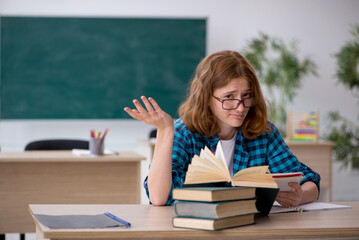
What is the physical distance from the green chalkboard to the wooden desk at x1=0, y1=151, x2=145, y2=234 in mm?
2341

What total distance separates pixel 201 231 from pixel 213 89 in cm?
72

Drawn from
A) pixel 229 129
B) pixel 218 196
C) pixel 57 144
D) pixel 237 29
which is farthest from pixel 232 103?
pixel 237 29

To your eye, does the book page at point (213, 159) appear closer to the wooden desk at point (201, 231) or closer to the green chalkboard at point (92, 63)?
the wooden desk at point (201, 231)

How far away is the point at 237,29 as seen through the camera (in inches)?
227

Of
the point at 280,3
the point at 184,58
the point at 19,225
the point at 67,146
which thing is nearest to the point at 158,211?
the point at 19,225

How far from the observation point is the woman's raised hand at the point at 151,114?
146 centimetres

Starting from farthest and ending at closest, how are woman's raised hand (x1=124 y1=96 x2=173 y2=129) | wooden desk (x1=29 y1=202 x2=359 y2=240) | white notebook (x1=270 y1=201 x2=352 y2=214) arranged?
1. white notebook (x1=270 y1=201 x2=352 y2=214)
2. woman's raised hand (x1=124 y1=96 x2=173 y2=129)
3. wooden desk (x1=29 y1=202 x2=359 y2=240)

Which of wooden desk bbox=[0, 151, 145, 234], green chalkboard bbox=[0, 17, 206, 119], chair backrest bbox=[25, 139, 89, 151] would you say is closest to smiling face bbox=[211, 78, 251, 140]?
wooden desk bbox=[0, 151, 145, 234]

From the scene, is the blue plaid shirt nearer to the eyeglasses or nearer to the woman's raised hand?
the eyeglasses

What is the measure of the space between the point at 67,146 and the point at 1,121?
2195 mm

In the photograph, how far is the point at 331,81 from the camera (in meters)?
5.98

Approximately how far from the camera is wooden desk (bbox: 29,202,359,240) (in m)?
1.20

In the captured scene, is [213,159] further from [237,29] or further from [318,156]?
[237,29]

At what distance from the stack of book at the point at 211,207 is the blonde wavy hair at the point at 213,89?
1.94 feet
